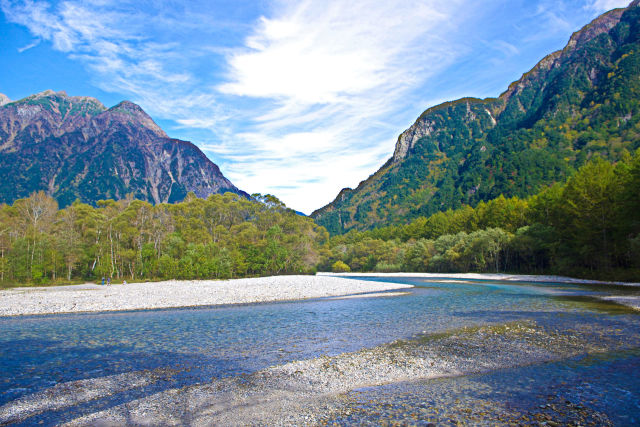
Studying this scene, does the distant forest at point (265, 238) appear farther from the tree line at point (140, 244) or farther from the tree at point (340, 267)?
the tree at point (340, 267)

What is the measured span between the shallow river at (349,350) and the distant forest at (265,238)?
2553 cm

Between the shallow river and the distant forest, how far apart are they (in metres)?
25.5

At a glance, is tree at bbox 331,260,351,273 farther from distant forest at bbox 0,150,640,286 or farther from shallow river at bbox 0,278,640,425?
shallow river at bbox 0,278,640,425

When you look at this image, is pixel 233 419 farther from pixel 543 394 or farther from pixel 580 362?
pixel 580 362

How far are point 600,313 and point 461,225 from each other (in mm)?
91897

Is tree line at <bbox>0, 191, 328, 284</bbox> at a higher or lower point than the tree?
higher

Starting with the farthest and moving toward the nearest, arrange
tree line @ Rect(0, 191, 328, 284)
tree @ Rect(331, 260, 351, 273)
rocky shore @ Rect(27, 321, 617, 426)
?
tree @ Rect(331, 260, 351, 273), tree line @ Rect(0, 191, 328, 284), rocky shore @ Rect(27, 321, 617, 426)

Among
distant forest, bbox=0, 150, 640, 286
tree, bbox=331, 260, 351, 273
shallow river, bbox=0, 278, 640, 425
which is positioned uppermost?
distant forest, bbox=0, 150, 640, 286

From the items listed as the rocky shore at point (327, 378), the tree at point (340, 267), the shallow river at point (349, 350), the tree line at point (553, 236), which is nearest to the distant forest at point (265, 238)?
the tree line at point (553, 236)

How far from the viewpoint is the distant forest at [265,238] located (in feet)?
160

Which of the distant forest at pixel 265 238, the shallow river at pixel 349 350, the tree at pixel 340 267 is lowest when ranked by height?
the tree at pixel 340 267

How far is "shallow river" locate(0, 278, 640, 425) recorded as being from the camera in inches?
355

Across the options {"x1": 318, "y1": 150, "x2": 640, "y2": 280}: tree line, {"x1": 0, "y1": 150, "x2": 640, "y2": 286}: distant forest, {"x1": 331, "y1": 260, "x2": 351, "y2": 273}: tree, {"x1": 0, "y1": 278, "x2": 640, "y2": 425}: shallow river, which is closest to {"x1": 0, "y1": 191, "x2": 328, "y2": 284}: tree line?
{"x1": 0, "y1": 150, "x2": 640, "y2": 286}: distant forest

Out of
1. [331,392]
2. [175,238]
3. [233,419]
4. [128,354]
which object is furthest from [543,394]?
[175,238]
